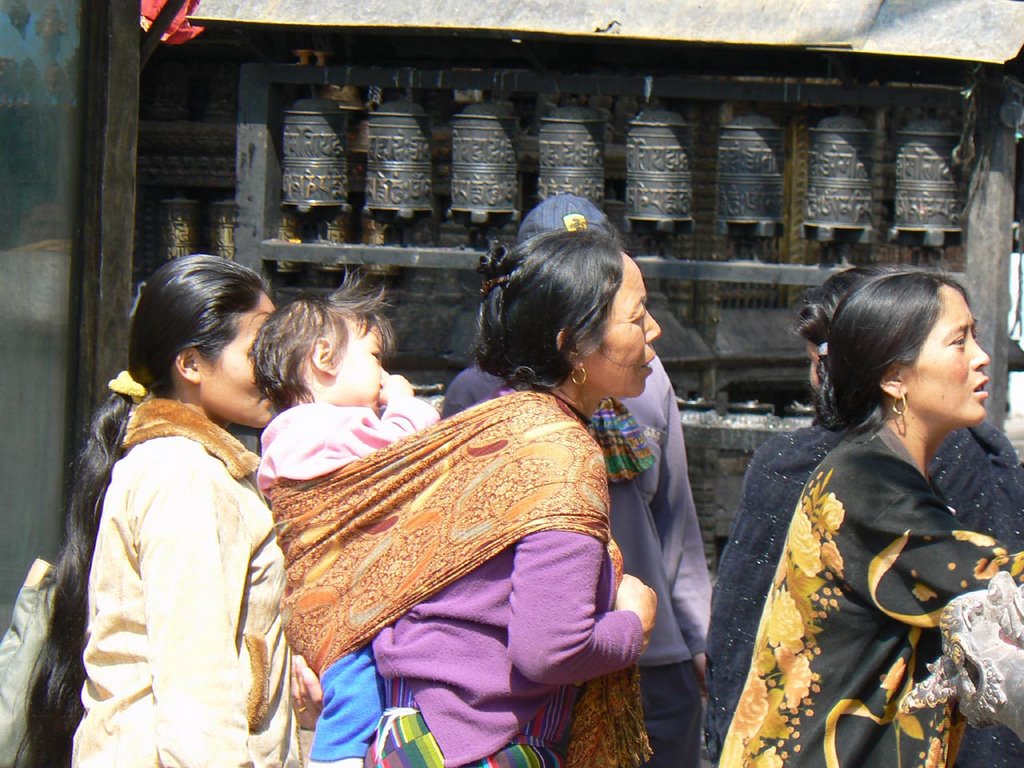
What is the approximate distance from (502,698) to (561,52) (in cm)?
283

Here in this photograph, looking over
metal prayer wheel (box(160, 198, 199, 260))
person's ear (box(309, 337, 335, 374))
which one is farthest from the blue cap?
metal prayer wheel (box(160, 198, 199, 260))

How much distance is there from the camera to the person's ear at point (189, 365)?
2324 millimetres

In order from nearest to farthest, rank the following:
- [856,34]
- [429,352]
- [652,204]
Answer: [856,34]
[652,204]
[429,352]

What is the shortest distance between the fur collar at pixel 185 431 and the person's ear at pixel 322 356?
0.24 m

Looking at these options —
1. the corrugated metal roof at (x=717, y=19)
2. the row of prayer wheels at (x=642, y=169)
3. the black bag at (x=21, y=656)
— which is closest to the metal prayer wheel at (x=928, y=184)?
the row of prayer wheels at (x=642, y=169)

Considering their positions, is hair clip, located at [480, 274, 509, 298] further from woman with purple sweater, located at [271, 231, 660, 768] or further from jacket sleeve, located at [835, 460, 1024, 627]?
jacket sleeve, located at [835, 460, 1024, 627]

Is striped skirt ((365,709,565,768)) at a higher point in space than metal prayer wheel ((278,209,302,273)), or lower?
lower

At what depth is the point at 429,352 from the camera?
668 centimetres

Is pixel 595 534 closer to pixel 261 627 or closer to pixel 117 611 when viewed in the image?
pixel 261 627

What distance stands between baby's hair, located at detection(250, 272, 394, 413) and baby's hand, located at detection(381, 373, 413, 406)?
0.29 ft

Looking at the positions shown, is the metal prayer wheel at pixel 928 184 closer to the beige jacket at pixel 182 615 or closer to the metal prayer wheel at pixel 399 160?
the metal prayer wheel at pixel 399 160

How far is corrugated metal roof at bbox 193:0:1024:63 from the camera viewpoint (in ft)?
12.5

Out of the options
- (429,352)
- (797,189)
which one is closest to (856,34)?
(429,352)

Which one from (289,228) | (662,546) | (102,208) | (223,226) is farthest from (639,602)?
(223,226)
